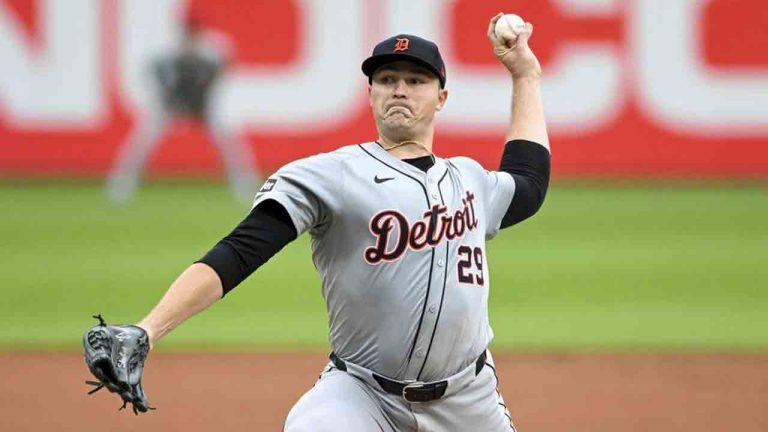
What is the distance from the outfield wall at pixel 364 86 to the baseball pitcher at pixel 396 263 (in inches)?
474

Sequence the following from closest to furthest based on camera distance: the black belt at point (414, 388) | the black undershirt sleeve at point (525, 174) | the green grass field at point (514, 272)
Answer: the black belt at point (414, 388), the black undershirt sleeve at point (525, 174), the green grass field at point (514, 272)

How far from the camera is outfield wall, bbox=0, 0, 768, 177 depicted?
639 inches

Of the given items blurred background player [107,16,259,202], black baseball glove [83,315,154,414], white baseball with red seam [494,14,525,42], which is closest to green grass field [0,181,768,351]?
blurred background player [107,16,259,202]

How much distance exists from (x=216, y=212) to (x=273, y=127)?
220 cm

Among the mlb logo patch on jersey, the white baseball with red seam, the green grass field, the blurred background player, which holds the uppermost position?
the white baseball with red seam

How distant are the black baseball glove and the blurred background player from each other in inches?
Answer: 497

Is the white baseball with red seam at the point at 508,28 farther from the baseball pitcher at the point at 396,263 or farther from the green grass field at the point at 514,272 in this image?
the green grass field at the point at 514,272

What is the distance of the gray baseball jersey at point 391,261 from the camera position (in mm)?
3908

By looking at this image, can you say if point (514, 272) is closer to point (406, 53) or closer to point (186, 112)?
point (186, 112)

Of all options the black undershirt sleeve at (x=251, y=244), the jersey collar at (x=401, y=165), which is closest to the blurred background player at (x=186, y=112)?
the jersey collar at (x=401, y=165)

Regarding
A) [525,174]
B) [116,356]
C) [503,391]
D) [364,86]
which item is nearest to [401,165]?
[525,174]

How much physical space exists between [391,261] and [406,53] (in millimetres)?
632

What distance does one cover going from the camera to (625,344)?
916 cm

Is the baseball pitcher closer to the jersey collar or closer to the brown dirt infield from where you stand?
the jersey collar
